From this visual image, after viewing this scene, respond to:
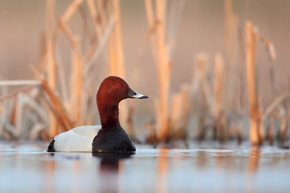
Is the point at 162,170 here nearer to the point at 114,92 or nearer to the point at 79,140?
the point at 79,140

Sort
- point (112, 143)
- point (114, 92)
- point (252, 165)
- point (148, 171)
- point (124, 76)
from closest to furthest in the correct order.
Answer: point (148, 171)
point (252, 165)
point (112, 143)
point (114, 92)
point (124, 76)

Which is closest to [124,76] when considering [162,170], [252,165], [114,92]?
[114,92]

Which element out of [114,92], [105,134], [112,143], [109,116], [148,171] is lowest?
[148,171]

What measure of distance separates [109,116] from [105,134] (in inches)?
13.5

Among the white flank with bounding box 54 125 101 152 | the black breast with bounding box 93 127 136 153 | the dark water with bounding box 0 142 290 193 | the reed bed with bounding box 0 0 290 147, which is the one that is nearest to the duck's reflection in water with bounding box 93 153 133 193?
the dark water with bounding box 0 142 290 193

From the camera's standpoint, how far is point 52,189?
463cm

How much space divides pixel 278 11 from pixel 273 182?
30.4ft

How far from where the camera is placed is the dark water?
4.80m

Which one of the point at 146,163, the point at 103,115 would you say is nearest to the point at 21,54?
the point at 103,115

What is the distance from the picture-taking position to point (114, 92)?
27.3 feet

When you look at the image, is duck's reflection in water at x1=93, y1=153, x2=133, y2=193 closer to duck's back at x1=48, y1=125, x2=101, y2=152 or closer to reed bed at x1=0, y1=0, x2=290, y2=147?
duck's back at x1=48, y1=125, x2=101, y2=152

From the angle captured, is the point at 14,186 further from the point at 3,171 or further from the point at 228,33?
the point at 228,33

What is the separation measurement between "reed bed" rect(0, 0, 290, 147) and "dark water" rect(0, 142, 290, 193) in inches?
53.4

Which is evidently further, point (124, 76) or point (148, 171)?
point (124, 76)
